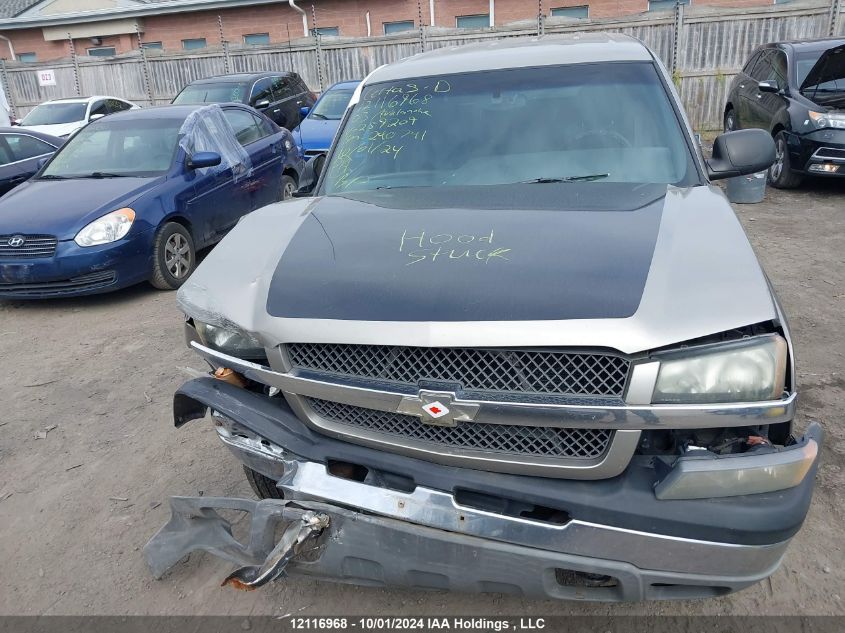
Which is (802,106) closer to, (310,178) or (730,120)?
(730,120)

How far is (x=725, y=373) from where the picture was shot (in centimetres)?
189

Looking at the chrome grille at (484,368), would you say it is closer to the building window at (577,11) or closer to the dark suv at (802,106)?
the dark suv at (802,106)

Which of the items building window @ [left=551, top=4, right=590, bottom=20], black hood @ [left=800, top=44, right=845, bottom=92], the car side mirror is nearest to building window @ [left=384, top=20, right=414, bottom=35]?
building window @ [left=551, top=4, right=590, bottom=20]

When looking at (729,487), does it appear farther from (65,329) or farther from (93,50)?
(93,50)

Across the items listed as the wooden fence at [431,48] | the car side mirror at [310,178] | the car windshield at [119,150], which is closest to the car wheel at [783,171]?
the wooden fence at [431,48]

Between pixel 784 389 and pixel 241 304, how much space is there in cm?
175

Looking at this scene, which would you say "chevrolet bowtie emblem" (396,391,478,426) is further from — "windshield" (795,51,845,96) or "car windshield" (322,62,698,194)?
"windshield" (795,51,845,96)

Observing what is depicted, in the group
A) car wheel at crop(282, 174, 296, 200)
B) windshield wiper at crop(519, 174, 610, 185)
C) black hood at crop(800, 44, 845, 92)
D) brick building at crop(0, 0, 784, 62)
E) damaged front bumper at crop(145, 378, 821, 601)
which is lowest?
car wheel at crop(282, 174, 296, 200)

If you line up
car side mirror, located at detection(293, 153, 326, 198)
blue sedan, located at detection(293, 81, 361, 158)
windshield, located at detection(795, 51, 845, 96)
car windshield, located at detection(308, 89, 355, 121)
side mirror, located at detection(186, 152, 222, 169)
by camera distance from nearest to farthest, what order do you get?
car side mirror, located at detection(293, 153, 326, 198), side mirror, located at detection(186, 152, 222, 169), windshield, located at detection(795, 51, 845, 96), blue sedan, located at detection(293, 81, 361, 158), car windshield, located at detection(308, 89, 355, 121)

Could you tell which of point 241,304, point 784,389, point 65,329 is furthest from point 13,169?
point 784,389

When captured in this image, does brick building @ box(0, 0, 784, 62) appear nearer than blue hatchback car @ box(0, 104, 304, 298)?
No

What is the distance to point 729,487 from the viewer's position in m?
1.84

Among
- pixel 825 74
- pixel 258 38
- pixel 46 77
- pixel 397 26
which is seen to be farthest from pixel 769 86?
pixel 46 77

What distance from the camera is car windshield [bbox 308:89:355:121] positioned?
11.7 meters
